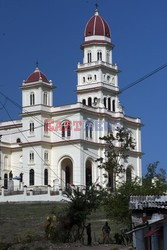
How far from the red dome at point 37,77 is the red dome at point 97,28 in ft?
24.5

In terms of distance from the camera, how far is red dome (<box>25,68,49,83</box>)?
79.9 meters

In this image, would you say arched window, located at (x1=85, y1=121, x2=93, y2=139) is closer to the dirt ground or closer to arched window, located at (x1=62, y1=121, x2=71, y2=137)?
arched window, located at (x1=62, y1=121, x2=71, y2=137)

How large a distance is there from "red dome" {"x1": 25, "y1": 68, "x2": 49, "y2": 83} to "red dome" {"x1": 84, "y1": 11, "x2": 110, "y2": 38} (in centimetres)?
748

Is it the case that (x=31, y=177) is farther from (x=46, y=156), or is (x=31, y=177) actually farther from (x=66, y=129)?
(x=66, y=129)

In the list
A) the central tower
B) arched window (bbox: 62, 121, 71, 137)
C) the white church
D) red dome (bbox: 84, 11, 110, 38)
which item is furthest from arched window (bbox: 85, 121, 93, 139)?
red dome (bbox: 84, 11, 110, 38)

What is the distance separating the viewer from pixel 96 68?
271 feet

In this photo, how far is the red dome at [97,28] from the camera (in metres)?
83.2

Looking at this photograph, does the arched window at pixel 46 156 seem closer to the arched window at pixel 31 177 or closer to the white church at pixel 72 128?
the white church at pixel 72 128

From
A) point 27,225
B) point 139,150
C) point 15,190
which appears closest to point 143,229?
point 27,225

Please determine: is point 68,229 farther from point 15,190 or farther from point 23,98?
point 23,98

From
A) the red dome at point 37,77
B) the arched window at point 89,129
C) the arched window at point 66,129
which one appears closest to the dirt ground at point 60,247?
the arched window at point 66,129

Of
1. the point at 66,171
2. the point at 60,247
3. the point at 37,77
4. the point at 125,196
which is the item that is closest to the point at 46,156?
the point at 66,171

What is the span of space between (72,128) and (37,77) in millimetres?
7790

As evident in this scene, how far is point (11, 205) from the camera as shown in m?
60.6
